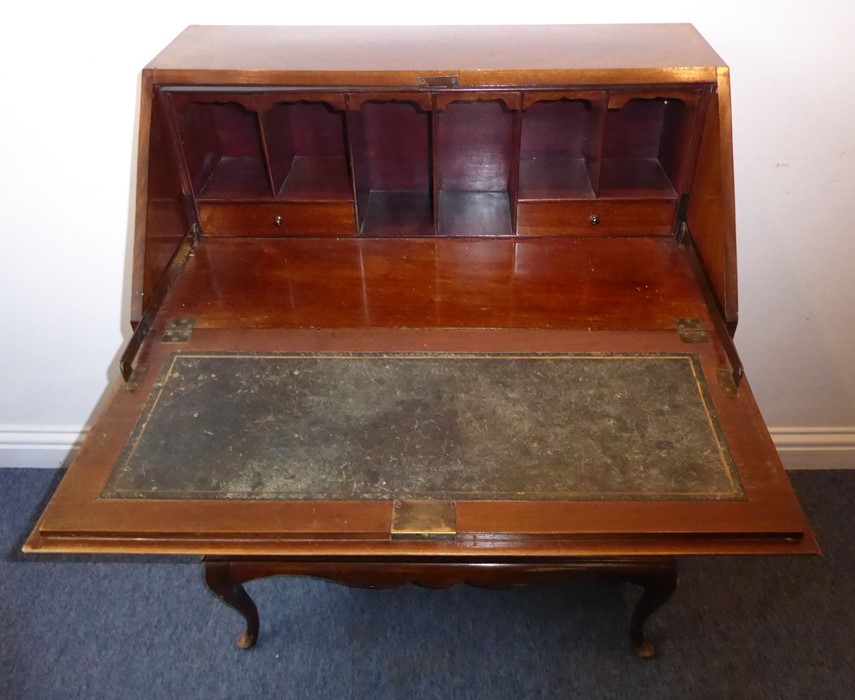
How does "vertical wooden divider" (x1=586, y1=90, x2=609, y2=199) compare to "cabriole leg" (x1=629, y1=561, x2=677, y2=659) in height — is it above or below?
above

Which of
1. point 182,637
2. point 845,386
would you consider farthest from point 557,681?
point 845,386

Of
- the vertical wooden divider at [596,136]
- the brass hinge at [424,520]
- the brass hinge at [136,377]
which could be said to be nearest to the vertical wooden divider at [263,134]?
the brass hinge at [136,377]

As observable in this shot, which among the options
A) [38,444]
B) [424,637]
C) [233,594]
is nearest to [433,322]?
[233,594]

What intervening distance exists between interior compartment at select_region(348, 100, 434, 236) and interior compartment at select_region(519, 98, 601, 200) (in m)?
0.20

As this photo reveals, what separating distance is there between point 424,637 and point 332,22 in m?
1.42

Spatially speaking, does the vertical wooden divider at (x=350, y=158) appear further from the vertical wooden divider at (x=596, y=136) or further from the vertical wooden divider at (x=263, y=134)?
the vertical wooden divider at (x=596, y=136)

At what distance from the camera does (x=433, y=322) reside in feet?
3.91

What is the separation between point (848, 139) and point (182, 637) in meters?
1.93

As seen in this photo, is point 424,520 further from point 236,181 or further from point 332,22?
point 332,22

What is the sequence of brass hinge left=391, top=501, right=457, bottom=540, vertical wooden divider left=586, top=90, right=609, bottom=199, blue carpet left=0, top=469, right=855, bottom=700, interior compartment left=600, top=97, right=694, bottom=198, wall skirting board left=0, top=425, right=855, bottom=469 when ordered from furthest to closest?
wall skirting board left=0, top=425, right=855, bottom=469 < blue carpet left=0, top=469, right=855, bottom=700 < interior compartment left=600, top=97, right=694, bottom=198 < vertical wooden divider left=586, top=90, right=609, bottom=199 < brass hinge left=391, top=501, right=457, bottom=540

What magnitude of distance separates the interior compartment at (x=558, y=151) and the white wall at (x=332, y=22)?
0.19 m

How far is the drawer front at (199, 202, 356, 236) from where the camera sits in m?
1.34

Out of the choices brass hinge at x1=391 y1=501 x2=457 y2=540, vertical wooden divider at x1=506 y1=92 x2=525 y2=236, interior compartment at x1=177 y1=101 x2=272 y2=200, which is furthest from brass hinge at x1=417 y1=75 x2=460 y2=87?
brass hinge at x1=391 y1=501 x2=457 y2=540

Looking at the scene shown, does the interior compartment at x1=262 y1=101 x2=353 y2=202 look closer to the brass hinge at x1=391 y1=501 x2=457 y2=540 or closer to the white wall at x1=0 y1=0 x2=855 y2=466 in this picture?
the white wall at x1=0 y1=0 x2=855 y2=466
